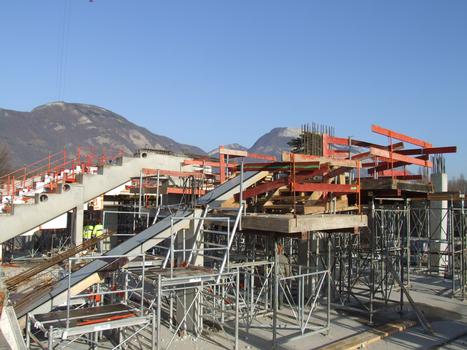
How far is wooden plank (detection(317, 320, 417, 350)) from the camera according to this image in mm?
10615

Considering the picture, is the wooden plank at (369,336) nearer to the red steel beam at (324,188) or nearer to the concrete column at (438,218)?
the red steel beam at (324,188)

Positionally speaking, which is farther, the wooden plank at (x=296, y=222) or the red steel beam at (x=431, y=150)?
the red steel beam at (x=431, y=150)

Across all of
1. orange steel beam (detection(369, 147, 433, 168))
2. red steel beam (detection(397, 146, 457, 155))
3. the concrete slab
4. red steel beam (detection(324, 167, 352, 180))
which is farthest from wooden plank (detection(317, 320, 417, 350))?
red steel beam (detection(397, 146, 457, 155))

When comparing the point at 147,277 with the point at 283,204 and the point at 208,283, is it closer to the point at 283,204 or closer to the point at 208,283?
the point at 208,283

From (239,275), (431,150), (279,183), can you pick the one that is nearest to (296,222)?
(279,183)

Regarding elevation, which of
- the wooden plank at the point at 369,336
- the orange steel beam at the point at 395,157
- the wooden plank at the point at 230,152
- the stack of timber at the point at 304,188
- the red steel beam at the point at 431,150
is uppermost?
the red steel beam at the point at 431,150

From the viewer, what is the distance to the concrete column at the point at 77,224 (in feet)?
58.6

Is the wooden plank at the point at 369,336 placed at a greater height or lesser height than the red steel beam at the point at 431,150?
lesser

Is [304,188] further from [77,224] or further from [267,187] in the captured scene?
[77,224]

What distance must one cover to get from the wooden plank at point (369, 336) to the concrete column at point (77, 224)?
11.2 meters

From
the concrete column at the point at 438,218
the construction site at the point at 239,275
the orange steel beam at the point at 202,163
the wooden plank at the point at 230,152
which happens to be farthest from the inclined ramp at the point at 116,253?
the concrete column at the point at 438,218

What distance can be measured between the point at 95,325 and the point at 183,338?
11.6ft

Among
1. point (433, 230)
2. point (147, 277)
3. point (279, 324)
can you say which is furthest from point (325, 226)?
point (433, 230)

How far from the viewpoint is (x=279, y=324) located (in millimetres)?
12328
